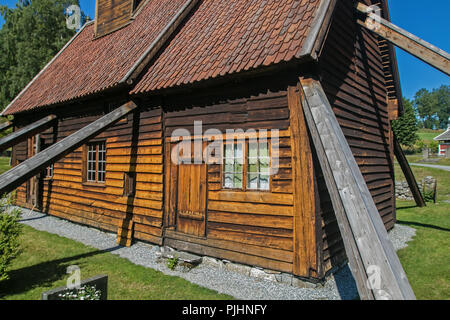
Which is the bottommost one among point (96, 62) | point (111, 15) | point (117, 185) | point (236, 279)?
point (236, 279)

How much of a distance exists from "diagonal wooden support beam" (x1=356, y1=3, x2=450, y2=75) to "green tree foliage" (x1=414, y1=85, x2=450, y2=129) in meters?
101

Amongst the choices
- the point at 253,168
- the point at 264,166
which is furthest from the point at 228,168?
the point at 264,166

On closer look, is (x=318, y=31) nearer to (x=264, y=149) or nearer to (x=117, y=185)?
(x=264, y=149)

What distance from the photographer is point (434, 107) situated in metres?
87.2

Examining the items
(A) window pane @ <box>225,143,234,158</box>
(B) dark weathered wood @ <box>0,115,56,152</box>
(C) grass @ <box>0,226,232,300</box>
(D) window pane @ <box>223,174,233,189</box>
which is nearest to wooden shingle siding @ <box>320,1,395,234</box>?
(A) window pane @ <box>225,143,234,158</box>

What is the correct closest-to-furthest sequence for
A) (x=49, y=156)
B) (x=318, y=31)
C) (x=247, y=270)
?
(x=318, y=31), (x=247, y=270), (x=49, y=156)

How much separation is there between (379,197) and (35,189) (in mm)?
12354

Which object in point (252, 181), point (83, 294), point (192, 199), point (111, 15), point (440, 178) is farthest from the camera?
point (440, 178)

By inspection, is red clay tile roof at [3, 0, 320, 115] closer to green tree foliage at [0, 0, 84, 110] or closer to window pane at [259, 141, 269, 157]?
window pane at [259, 141, 269, 157]

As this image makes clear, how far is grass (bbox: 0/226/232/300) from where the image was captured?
454cm

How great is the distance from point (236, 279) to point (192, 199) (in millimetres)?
1955

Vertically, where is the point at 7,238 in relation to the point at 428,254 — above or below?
above

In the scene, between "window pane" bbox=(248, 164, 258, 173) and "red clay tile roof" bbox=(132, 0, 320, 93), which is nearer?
"red clay tile roof" bbox=(132, 0, 320, 93)
